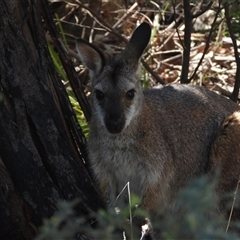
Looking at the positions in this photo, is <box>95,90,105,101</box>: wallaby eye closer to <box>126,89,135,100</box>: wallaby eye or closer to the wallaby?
the wallaby

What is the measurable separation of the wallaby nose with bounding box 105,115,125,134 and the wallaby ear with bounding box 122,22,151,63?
46 cm

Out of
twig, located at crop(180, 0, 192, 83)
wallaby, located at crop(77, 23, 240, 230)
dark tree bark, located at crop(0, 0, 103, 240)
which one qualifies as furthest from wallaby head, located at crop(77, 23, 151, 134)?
twig, located at crop(180, 0, 192, 83)

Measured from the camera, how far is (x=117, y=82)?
4.78 m

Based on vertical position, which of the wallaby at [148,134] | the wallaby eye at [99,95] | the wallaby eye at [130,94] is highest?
the wallaby eye at [99,95]

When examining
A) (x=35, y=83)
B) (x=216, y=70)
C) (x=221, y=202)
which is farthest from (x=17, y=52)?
(x=216, y=70)

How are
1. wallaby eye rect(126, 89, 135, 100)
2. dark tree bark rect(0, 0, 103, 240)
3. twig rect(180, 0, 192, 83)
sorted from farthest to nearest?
1. twig rect(180, 0, 192, 83)
2. wallaby eye rect(126, 89, 135, 100)
3. dark tree bark rect(0, 0, 103, 240)

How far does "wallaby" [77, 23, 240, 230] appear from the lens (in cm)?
481

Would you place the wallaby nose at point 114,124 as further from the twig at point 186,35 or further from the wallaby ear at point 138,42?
the twig at point 186,35

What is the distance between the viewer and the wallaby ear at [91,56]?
4848 mm

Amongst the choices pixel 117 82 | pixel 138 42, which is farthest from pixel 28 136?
pixel 138 42

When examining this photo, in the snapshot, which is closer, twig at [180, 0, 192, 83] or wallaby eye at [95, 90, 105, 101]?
wallaby eye at [95, 90, 105, 101]

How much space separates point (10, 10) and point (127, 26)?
4155 millimetres

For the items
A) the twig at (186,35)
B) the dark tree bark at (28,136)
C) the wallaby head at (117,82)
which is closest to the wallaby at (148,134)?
the wallaby head at (117,82)

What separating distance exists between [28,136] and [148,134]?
2.71 feet
